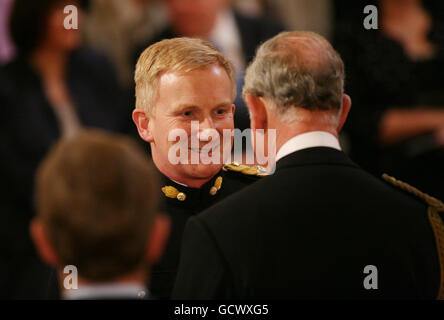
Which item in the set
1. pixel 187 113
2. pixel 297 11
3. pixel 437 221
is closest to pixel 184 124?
pixel 187 113

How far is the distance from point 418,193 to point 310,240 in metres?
0.25

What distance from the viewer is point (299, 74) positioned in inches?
56.4

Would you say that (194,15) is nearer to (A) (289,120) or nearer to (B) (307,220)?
(A) (289,120)

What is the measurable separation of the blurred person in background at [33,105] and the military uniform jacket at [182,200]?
955mm

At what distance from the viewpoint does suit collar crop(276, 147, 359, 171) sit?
143 cm

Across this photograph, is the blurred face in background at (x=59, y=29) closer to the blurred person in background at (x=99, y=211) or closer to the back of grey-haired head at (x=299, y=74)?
the back of grey-haired head at (x=299, y=74)

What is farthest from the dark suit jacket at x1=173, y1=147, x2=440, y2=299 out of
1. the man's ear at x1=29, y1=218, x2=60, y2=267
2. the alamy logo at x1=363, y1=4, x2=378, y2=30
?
the alamy logo at x1=363, y1=4, x2=378, y2=30

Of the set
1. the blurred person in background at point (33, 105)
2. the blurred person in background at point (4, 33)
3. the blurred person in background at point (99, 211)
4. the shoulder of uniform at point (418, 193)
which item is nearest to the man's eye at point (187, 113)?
the blurred person in background at point (99, 211)

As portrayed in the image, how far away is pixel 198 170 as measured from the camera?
1.50 m

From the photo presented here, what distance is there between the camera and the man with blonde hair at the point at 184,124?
1.44 metres

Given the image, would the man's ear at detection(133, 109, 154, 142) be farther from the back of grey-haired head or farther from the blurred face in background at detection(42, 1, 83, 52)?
the blurred face in background at detection(42, 1, 83, 52)
